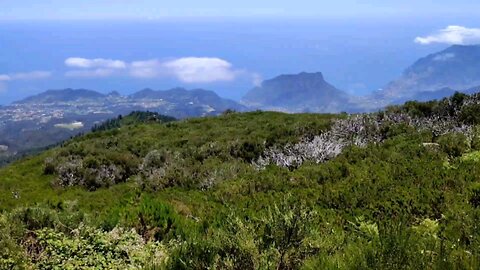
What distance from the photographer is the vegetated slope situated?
5.56m

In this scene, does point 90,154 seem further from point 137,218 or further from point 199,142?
point 137,218

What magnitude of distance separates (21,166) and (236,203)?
730 inches

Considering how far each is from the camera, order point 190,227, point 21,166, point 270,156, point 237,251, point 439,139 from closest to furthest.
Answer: point 237,251, point 190,227, point 439,139, point 270,156, point 21,166

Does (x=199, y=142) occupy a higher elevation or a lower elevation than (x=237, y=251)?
lower

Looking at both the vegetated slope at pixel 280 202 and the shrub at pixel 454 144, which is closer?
the vegetated slope at pixel 280 202

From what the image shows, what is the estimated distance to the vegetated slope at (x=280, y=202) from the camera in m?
5.56

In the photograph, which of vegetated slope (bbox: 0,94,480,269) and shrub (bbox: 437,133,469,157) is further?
shrub (bbox: 437,133,469,157)

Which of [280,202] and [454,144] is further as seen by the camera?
[454,144]

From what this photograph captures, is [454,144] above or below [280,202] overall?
below

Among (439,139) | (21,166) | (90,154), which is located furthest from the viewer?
(21,166)

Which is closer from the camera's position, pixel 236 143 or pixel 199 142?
pixel 236 143

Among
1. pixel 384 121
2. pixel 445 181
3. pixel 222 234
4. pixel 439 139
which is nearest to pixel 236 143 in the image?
pixel 384 121

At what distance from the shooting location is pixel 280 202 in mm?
8320

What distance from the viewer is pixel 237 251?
5.63 m
